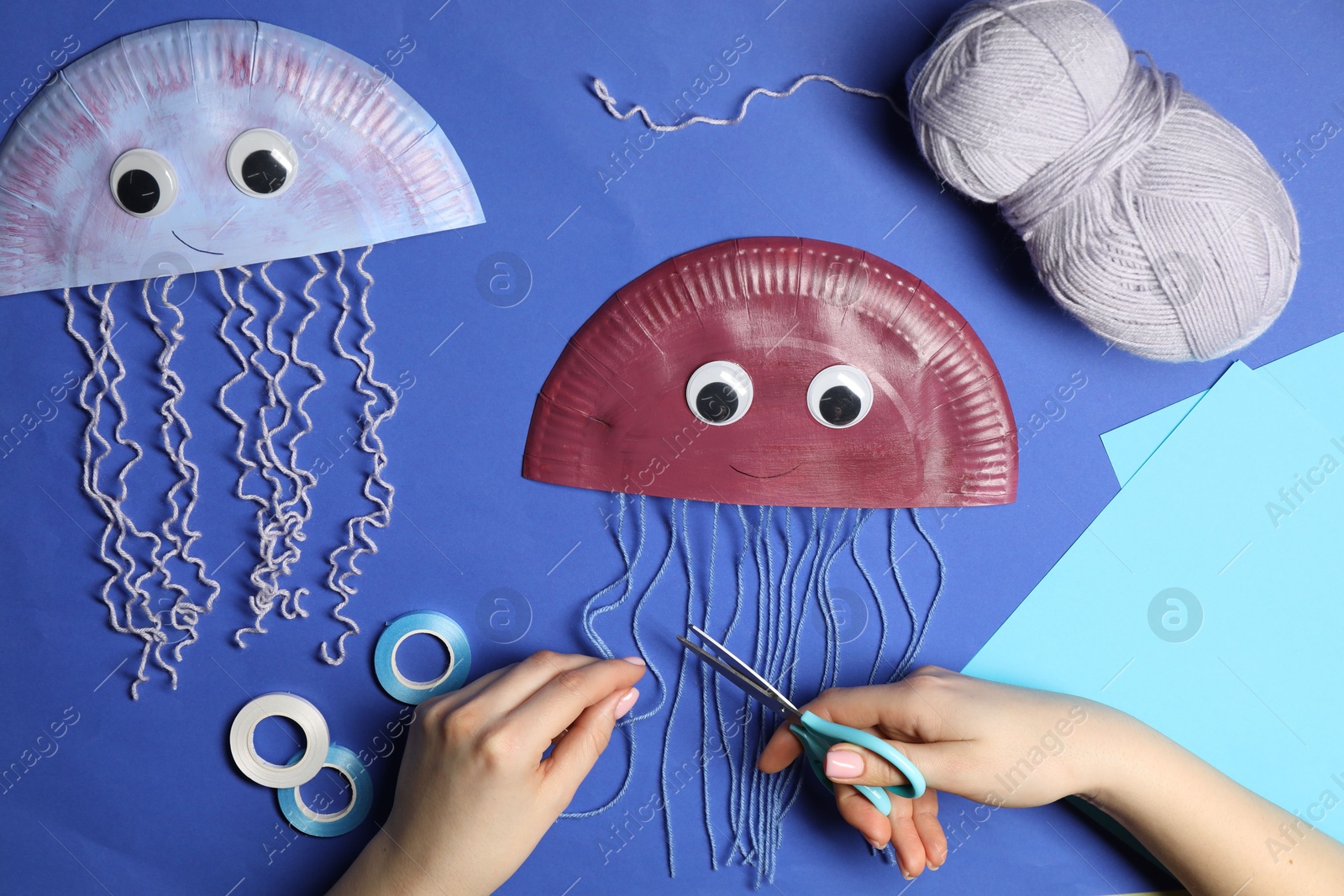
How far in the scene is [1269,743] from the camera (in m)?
0.88

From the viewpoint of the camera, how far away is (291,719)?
2.84ft

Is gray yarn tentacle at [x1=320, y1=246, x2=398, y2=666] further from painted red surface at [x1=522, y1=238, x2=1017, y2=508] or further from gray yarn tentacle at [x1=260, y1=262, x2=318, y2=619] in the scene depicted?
painted red surface at [x1=522, y1=238, x2=1017, y2=508]

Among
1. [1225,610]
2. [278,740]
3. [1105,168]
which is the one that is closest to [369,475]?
[278,740]

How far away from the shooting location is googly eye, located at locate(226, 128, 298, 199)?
761 mm

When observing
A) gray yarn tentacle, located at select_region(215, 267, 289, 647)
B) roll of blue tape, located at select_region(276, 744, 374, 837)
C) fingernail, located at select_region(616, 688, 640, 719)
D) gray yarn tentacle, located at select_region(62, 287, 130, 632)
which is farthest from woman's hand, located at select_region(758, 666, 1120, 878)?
gray yarn tentacle, located at select_region(62, 287, 130, 632)

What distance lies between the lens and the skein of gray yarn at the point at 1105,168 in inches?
26.5

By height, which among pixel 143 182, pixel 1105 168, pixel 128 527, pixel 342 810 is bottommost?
pixel 342 810

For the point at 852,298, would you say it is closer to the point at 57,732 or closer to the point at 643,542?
the point at 643,542

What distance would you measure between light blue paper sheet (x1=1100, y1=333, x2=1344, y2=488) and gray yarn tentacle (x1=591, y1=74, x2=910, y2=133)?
1.27 feet

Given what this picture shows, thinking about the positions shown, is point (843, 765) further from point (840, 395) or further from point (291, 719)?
point (291, 719)

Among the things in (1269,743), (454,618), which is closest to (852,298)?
(454,618)

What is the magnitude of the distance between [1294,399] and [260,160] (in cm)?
102

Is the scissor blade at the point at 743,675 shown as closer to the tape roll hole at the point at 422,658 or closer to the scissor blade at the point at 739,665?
the scissor blade at the point at 739,665

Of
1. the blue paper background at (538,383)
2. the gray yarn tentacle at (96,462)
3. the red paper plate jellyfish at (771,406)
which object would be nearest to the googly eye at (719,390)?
the red paper plate jellyfish at (771,406)
